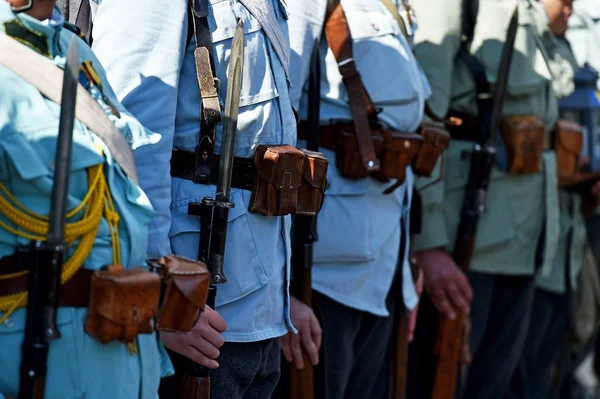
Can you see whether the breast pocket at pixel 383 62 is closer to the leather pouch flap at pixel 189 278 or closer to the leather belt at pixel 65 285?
the leather pouch flap at pixel 189 278

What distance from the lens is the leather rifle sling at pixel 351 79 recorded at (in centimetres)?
328

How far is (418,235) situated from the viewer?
4102mm

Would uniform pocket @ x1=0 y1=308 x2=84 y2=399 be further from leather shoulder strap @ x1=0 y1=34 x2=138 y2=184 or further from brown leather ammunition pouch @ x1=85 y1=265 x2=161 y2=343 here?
leather shoulder strap @ x1=0 y1=34 x2=138 y2=184

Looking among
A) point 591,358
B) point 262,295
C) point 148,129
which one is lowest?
point 591,358

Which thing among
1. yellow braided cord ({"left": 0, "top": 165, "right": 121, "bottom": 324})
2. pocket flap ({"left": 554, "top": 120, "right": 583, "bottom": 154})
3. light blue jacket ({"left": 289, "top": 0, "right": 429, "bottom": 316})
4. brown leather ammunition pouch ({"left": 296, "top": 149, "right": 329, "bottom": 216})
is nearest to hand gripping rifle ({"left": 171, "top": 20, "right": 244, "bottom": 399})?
brown leather ammunition pouch ({"left": 296, "top": 149, "right": 329, "bottom": 216})

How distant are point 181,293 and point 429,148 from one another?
69.9 inches

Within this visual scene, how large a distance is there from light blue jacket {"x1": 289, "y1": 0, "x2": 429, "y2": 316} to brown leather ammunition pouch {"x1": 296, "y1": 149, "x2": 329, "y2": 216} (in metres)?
0.48

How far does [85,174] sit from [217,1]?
29.2 inches

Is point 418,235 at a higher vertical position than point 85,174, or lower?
Result: lower

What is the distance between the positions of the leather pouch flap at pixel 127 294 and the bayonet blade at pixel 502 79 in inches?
101

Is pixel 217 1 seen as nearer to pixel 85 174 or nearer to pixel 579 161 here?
pixel 85 174

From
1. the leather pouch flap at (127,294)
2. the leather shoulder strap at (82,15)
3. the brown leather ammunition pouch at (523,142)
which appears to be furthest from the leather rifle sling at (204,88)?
the brown leather ammunition pouch at (523,142)

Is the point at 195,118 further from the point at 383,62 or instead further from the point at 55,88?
the point at 383,62

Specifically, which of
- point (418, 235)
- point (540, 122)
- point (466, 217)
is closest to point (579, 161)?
point (540, 122)
